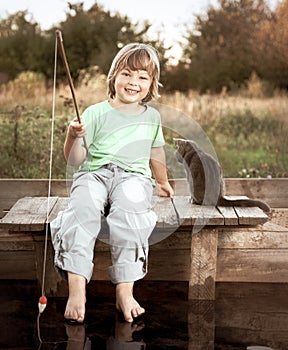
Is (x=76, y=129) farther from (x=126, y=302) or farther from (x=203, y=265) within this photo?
(x=203, y=265)

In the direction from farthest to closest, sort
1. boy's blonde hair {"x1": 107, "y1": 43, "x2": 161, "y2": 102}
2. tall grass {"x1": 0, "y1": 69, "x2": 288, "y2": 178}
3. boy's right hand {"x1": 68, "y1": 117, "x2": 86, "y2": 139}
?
tall grass {"x1": 0, "y1": 69, "x2": 288, "y2": 178} → boy's blonde hair {"x1": 107, "y1": 43, "x2": 161, "y2": 102} → boy's right hand {"x1": 68, "y1": 117, "x2": 86, "y2": 139}

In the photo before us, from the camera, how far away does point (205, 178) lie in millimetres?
3229

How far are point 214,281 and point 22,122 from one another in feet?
10.1

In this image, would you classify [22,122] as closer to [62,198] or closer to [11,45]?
[62,198]

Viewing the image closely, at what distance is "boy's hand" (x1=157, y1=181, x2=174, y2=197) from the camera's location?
334cm

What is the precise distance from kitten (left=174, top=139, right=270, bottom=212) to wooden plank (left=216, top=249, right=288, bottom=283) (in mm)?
255

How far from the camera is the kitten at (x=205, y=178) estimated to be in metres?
3.22

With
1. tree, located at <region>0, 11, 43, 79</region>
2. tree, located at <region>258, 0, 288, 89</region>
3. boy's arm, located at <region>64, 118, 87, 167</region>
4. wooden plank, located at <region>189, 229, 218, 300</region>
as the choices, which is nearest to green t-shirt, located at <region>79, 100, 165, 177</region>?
boy's arm, located at <region>64, 118, 87, 167</region>

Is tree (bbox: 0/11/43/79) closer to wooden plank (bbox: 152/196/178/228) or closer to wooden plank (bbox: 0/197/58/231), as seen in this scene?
wooden plank (bbox: 0/197/58/231)

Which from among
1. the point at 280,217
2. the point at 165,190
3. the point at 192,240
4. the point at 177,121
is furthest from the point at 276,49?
the point at 192,240

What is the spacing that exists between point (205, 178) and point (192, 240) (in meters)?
0.31

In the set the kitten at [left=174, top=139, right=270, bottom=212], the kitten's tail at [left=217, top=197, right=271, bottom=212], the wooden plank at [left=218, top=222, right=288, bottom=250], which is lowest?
the wooden plank at [left=218, top=222, right=288, bottom=250]

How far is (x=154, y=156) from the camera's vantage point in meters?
3.23

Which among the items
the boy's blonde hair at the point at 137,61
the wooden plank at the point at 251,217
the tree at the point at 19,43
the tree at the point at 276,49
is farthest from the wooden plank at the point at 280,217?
the tree at the point at 19,43
